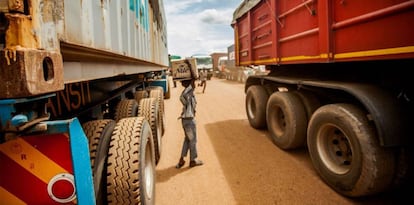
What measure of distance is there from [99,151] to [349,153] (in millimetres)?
2555

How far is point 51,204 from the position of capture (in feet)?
4.17

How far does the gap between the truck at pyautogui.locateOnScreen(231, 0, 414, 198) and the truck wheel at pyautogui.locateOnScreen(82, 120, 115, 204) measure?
225cm

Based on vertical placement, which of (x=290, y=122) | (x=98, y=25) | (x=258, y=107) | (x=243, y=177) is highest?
(x=98, y=25)

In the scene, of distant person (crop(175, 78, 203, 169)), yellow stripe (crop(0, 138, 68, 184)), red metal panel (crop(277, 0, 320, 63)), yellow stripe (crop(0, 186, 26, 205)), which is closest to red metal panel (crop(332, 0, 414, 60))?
red metal panel (crop(277, 0, 320, 63))

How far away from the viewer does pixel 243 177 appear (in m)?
3.55

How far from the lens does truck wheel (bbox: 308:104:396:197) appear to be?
98.3 inches

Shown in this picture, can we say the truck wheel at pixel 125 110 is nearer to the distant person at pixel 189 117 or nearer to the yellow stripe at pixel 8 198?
the distant person at pixel 189 117

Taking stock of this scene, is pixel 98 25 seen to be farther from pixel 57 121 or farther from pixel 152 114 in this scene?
pixel 152 114

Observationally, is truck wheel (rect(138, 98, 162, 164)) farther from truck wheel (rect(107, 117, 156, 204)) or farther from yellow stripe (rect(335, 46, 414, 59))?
yellow stripe (rect(335, 46, 414, 59))

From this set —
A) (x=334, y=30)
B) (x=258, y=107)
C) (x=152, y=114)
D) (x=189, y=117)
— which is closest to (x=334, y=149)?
(x=334, y=30)

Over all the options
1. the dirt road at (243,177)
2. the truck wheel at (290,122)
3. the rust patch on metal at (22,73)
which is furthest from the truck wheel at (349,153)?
the rust patch on metal at (22,73)

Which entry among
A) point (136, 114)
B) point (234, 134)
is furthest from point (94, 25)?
point (234, 134)

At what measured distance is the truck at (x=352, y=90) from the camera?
2404mm

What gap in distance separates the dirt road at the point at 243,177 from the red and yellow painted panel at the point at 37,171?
1896 millimetres
